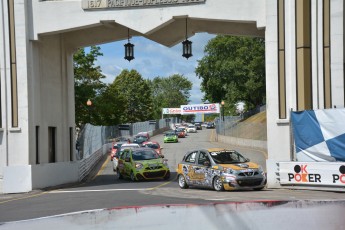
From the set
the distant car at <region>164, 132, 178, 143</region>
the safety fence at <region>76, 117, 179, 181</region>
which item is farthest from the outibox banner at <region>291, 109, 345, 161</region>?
the distant car at <region>164, 132, 178, 143</region>

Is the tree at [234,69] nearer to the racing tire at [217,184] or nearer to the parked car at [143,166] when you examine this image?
the parked car at [143,166]

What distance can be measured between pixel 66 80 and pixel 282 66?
35.4ft

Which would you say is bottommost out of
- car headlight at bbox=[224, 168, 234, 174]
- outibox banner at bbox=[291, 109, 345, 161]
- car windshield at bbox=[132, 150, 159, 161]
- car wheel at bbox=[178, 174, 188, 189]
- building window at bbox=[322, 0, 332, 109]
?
car wheel at bbox=[178, 174, 188, 189]

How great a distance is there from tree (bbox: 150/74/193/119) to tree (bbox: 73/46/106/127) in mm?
106744

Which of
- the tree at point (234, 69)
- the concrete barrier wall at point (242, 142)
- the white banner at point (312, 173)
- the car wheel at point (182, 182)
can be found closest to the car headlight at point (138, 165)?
the car wheel at point (182, 182)

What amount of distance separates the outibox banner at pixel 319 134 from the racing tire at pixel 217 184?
287cm

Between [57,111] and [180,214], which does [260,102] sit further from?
[180,214]

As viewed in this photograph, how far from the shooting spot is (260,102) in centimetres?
→ 8294

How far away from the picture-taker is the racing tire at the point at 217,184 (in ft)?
64.7

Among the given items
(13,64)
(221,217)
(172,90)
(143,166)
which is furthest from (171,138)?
(172,90)

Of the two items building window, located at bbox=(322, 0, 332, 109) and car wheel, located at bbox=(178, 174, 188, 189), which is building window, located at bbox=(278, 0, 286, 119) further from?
car wheel, located at bbox=(178, 174, 188, 189)

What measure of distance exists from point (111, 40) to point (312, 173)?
11.5 metres

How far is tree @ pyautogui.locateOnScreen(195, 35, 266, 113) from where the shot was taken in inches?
3022

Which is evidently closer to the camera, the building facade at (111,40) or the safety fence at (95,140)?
the building facade at (111,40)
